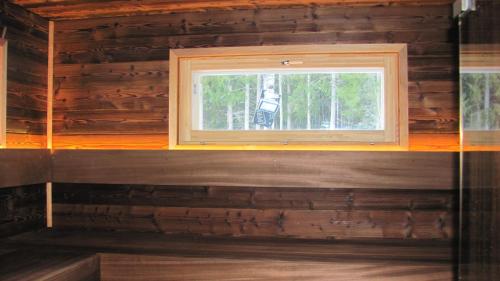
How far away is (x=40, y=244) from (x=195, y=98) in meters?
1.22

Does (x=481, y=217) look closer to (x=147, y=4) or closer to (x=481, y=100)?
(x=481, y=100)

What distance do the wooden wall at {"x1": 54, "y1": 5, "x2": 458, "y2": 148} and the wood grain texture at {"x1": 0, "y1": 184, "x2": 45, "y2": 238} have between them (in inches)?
14.2

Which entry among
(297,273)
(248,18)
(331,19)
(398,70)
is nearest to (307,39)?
(331,19)

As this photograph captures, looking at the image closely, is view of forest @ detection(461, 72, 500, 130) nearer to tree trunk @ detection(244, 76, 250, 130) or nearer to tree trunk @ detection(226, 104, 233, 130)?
tree trunk @ detection(244, 76, 250, 130)

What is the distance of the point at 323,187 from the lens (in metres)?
2.23

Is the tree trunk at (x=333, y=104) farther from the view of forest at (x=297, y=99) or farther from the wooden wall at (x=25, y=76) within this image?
the wooden wall at (x=25, y=76)

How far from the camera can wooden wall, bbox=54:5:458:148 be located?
2.29 m

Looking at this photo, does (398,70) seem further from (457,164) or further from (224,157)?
(224,157)

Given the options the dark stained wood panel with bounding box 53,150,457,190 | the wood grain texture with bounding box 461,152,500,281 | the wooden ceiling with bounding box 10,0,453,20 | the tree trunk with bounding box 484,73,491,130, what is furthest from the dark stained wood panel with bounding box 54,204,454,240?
the wooden ceiling with bounding box 10,0,453,20

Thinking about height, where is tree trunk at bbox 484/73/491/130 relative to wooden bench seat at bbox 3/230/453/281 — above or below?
above

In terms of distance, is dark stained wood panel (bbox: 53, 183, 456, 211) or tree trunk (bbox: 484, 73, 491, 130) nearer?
tree trunk (bbox: 484, 73, 491, 130)

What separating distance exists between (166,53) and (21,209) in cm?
127

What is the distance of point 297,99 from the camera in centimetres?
246

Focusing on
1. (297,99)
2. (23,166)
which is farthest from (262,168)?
(23,166)
